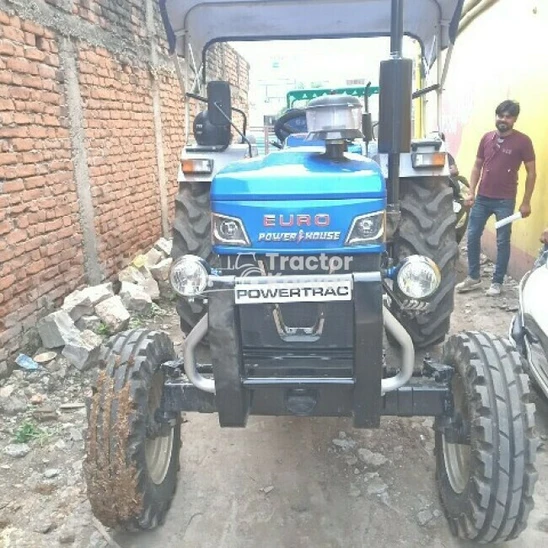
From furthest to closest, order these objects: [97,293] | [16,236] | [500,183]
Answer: [500,183] < [97,293] < [16,236]

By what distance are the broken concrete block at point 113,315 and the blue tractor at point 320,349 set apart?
1.95 meters

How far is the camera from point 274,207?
7.35 ft

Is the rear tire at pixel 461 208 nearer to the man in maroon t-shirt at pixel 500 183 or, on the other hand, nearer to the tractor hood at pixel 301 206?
the man in maroon t-shirt at pixel 500 183

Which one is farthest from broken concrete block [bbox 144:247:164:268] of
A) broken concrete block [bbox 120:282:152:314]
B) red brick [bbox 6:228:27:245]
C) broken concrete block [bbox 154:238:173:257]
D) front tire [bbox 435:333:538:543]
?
front tire [bbox 435:333:538:543]

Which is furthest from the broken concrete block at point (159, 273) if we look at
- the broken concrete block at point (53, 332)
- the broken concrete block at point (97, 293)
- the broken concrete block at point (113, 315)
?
the broken concrete block at point (53, 332)

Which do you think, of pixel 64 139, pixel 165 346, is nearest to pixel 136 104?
pixel 64 139

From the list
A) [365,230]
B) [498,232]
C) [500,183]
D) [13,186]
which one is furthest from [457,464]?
[500,183]

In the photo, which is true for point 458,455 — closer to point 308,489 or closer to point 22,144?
point 308,489

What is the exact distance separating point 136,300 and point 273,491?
266 cm

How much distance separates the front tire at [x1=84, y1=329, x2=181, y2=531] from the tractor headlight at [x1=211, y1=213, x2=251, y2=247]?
1.89 feet

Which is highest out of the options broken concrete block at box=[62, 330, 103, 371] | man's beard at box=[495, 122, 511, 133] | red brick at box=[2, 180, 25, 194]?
man's beard at box=[495, 122, 511, 133]

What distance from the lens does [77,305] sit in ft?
14.4

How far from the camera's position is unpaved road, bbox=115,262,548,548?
99.1 inches

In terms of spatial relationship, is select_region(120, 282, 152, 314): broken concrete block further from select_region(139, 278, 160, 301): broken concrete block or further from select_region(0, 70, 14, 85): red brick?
select_region(0, 70, 14, 85): red brick
